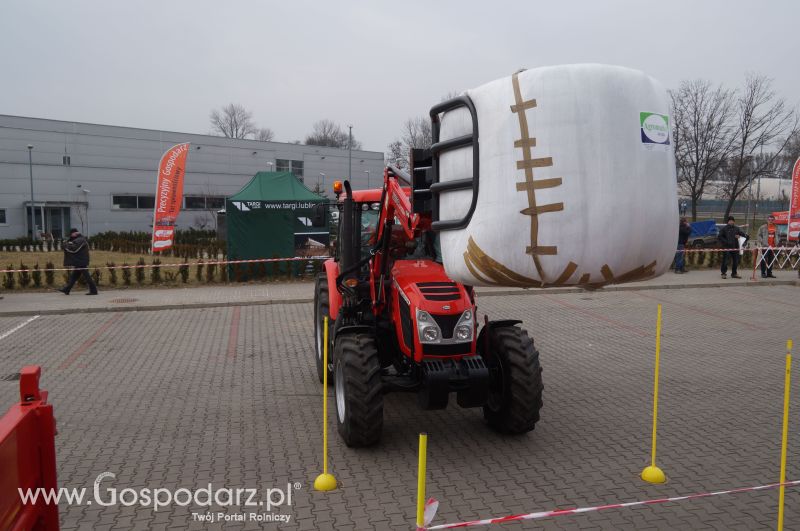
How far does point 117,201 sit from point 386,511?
50.1 metres

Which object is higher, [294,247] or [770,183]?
[770,183]

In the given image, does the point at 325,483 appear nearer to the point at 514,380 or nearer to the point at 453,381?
the point at 453,381

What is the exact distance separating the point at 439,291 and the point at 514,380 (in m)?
1.09

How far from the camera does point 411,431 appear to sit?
642cm

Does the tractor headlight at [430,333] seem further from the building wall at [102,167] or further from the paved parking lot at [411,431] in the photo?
the building wall at [102,167]

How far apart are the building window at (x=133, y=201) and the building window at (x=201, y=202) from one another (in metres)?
2.83

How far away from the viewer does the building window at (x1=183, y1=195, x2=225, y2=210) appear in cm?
5142

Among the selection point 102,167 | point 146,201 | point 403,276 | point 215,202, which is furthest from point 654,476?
point 215,202

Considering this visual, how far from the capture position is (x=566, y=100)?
330cm

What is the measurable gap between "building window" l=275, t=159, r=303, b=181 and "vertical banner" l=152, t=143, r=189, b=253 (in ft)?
117

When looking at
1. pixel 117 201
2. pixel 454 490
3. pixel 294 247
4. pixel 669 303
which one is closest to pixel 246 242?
pixel 294 247

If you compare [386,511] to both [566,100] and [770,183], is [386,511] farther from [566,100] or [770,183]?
[770,183]

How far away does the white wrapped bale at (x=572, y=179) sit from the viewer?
10.8ft

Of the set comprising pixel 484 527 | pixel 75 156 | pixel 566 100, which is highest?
pixel 75 156
